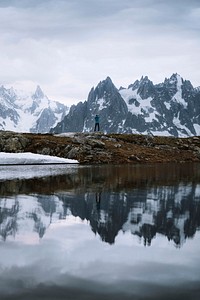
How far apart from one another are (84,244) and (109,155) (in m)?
72.0

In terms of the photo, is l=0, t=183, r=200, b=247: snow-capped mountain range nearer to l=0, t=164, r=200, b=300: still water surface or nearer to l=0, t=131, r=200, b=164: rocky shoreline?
l=0, t=164, r=200, b=300: still water surface

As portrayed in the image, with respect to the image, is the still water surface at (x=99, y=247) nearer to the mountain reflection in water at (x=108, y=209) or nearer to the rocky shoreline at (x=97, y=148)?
the mountain reflection in water at (x=108, y=209)

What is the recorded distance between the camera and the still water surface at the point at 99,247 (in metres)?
10.9

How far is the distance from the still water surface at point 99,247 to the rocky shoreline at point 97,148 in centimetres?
5745

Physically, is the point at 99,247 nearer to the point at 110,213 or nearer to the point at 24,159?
the point at 110,213

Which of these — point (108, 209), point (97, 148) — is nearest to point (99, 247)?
point (108, 209)

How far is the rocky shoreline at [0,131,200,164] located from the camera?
281 feet

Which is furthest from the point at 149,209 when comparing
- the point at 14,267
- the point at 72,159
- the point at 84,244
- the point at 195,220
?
the point at 72,159

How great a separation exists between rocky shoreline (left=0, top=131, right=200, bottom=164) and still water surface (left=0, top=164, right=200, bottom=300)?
57.5 meters

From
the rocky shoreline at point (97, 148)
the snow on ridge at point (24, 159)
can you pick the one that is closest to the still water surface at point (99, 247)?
the snow on ridge at point (24, 159)

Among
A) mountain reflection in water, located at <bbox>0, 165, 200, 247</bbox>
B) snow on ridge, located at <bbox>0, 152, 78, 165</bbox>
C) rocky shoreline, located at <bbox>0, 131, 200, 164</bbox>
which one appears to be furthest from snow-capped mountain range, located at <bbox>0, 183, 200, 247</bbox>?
rocky shoreline, located at <bbox>0, 131, 200, 164</bbox>

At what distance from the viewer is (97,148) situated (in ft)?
297

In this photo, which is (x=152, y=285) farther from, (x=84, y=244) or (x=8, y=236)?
(x=8, y=236)

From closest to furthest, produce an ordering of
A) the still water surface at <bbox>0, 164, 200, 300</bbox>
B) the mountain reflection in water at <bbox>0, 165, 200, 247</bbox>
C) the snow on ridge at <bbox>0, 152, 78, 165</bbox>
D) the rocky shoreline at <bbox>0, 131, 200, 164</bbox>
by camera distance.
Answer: the still water surface at <bbox>0, 164, 200, 300</bbox> < the mountain reflection in water at <bbox>0, 165, 200, 247</bbox> < the snow on ridge at <bbox>0, 152, 78, 165</bbox> < the rocky shoreline at <bbox>0, 131, 200, 164</bbox>
